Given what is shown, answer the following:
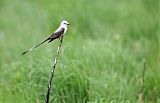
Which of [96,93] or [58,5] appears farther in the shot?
[58,5]

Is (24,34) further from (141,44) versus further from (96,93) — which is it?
(96,93)

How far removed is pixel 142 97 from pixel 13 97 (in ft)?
3.64

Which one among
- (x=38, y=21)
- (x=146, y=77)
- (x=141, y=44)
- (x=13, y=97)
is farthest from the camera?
(x=38, y=21)

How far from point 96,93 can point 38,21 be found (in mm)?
2203

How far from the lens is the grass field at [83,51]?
3566mm

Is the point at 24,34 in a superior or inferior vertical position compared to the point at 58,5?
inferior

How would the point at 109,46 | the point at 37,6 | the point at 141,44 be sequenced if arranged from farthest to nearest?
the point at 37,6 → the point at 141,44 → the point at 109,46

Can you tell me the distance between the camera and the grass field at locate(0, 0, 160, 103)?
11.7 ft

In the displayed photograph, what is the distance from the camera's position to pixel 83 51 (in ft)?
13.8

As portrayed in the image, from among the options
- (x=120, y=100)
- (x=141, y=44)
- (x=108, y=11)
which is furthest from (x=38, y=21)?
(x=120, y=100)

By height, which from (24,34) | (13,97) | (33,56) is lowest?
(13,97)

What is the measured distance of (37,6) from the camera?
6.10 m

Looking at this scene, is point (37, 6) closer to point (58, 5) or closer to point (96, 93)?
point (58, 5)

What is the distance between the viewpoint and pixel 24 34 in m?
5.15
